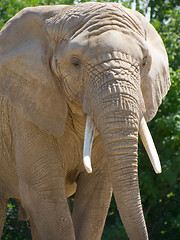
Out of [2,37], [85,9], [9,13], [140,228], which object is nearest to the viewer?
[140,228]

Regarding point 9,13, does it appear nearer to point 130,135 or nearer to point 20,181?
point 20,181

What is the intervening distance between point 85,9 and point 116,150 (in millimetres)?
1283

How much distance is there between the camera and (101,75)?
5180mm

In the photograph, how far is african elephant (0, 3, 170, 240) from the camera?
5047mm

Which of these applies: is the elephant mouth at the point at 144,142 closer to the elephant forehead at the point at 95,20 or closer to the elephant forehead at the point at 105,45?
the elephant forehead at the point at 105,45

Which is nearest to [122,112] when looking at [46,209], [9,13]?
[46,209]

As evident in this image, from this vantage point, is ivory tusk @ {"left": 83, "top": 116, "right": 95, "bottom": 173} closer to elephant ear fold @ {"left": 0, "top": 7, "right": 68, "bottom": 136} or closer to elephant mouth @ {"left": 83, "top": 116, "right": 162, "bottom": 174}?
elephant mouth @ {"left": 83, "top": 116, "right": 162, "bottom": 174}

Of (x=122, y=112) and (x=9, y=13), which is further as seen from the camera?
(x=9, y=13)

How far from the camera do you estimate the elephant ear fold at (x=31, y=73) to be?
5617 millimetres

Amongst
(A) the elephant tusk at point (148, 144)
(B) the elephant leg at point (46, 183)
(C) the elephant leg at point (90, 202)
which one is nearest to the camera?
(A) the elephant tusk at point (148, 144)

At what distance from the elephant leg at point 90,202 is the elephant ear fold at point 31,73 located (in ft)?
2.77

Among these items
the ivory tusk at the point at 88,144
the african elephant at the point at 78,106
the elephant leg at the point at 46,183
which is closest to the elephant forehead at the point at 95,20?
the african elephant at the point at 78,106

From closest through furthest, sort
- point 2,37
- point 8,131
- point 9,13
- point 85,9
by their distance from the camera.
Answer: point 85,9 → point 2,37 → point 8,131 → point 9,13

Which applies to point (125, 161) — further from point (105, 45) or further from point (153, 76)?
point (153, 76)
